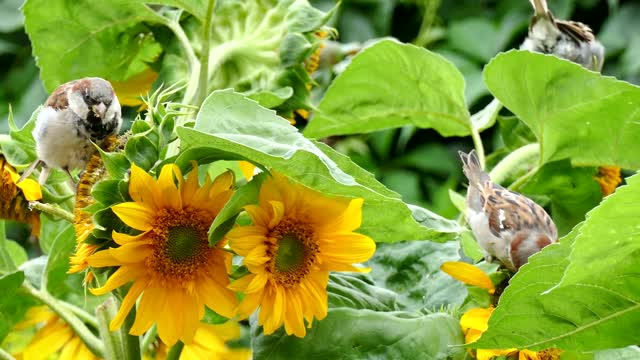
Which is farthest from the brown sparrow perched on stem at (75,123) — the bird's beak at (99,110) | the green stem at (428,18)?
the green stem at (428,18)

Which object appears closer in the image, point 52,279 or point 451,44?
point 52,279

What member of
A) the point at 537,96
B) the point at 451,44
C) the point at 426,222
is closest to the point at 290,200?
the point at 426,222

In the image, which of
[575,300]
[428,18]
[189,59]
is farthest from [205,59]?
[428,18]

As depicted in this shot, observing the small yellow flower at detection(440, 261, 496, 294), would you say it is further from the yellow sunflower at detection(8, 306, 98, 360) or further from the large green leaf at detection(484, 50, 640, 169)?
the yellow sunflower at detection(8, 306, 98, 360)

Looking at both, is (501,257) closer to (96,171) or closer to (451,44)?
(96,171)

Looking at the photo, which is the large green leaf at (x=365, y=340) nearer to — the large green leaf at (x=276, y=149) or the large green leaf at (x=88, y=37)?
the large green leaf at (x=276, y=149)

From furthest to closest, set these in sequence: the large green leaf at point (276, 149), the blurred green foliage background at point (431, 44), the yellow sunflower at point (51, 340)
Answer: the blurred green foliage background at point (431, 44)
the yellow sunflower at point (51, 340)
the large green leaf at point (276, 149)

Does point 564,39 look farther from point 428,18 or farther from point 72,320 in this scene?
point 428,18
